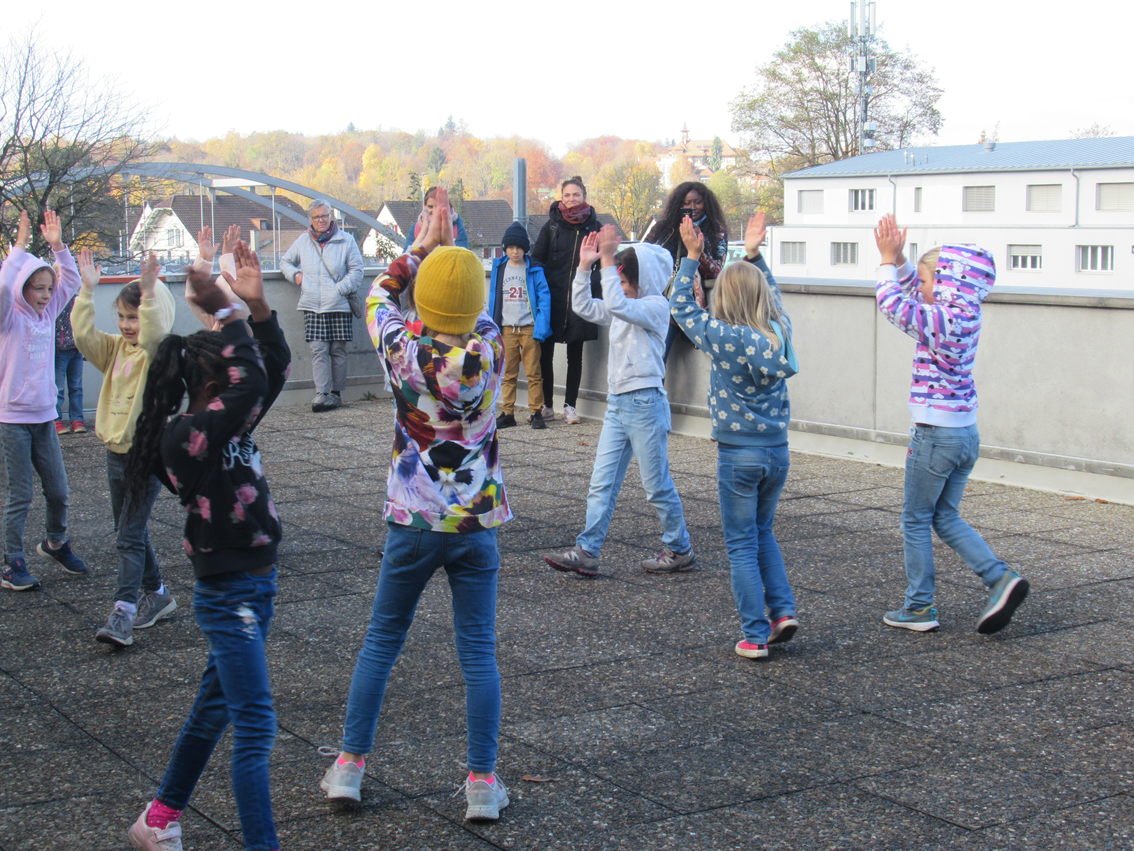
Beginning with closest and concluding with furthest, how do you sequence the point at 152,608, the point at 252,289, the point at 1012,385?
the point at 252,289 → the point at 152,608 → the point at 1012,385

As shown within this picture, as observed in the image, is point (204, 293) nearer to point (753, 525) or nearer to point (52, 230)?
point (753, 525)

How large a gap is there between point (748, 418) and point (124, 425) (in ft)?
9.29

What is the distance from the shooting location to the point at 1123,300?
7.63 m

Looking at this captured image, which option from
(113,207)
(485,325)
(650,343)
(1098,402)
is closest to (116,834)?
(485,325)

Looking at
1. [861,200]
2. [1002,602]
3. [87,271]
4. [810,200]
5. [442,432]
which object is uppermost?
[810,200]

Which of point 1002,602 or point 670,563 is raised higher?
point 1002,602

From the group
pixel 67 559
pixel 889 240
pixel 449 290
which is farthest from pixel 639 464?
pixel 67 559

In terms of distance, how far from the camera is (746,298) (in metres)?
4.92

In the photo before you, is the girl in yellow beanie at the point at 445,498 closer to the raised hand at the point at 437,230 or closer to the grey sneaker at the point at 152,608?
the raised hand at the point at 437,230

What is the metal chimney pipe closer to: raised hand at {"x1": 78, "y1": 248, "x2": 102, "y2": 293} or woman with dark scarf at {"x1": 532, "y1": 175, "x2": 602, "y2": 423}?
woman with dark scarf at {"x1": 532, "y1": 175, "x2": 602, "y2": 423}

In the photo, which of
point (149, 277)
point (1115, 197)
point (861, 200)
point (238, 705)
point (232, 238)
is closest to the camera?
point (238, 705)

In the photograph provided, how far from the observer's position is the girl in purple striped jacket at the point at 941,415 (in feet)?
16.7

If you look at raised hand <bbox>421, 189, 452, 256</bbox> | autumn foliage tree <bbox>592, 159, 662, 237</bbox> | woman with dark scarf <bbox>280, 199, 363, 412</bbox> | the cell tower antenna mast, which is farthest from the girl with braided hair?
the cell tower antenna mast

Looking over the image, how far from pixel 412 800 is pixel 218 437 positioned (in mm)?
1300
